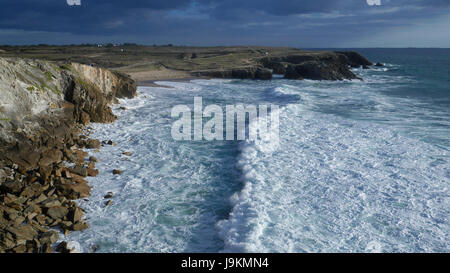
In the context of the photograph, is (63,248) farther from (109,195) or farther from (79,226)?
(109,195)

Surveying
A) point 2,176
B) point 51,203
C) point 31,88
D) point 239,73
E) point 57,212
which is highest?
point 239,73

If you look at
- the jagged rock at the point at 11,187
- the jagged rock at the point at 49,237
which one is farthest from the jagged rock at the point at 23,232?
the jagged rock at the point at 11,187

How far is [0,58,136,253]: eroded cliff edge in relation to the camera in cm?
677

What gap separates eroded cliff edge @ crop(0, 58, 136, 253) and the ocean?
0.57 m

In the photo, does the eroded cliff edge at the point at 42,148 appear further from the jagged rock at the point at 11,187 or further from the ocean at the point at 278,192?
the ocean at the point at 278,192

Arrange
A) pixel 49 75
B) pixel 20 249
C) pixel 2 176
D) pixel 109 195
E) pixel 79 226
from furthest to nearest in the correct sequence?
pixel 49 75 → pixel 109 195 → pixel 2 176 → pixel 79 226 → pixel 20 249

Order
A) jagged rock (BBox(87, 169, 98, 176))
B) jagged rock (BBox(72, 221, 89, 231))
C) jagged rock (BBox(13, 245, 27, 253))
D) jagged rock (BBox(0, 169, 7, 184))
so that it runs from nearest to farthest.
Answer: jagged rock (BBox(13, 245, 27, 253)) < jagged rock (BBox(72, 221, 89, 231)) < jagged rock (BBox(0, 169, 7, 184)) < jagged rock (BBox(87, 169, 98, 176))
